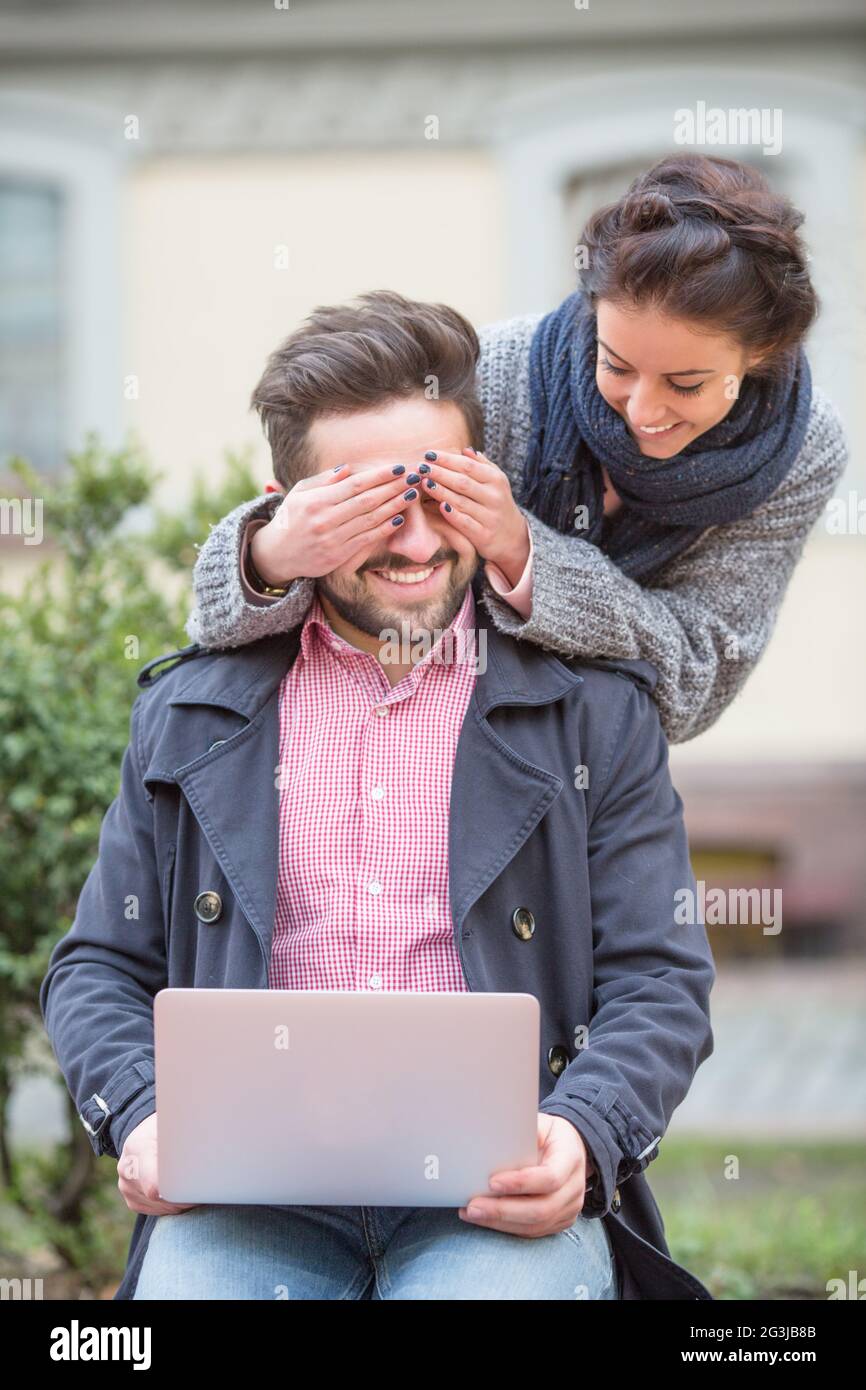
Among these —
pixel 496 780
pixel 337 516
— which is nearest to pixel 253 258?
pixel 337 516

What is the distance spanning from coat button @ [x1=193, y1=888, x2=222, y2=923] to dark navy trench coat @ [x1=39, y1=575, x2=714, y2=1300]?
1 centimetres

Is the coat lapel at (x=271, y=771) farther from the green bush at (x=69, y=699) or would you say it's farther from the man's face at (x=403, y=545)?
the green bush at (x=69, y=699)

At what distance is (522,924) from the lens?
2.55 m

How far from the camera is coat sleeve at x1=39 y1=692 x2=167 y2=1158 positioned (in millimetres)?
2486

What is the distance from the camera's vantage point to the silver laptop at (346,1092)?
7.17ft

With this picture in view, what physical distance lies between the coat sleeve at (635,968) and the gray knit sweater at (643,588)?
106 millimetres

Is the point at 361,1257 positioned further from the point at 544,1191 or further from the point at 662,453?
the point at 662,453

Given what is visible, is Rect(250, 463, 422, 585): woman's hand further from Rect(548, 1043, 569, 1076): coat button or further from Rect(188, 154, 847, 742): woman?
Rect(548, 1043, 569, 1076): coat button

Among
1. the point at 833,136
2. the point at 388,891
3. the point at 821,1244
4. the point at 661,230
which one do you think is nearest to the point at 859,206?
the point at 833,136

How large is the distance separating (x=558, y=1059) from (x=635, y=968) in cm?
17

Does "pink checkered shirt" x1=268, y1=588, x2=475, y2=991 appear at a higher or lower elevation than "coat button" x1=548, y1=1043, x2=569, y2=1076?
higher

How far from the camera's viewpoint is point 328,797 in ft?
8.70

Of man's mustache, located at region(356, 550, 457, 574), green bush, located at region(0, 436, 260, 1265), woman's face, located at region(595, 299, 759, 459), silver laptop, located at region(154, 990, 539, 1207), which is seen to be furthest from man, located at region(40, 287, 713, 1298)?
green bush, located at region(0, 436, 260, 1265)
